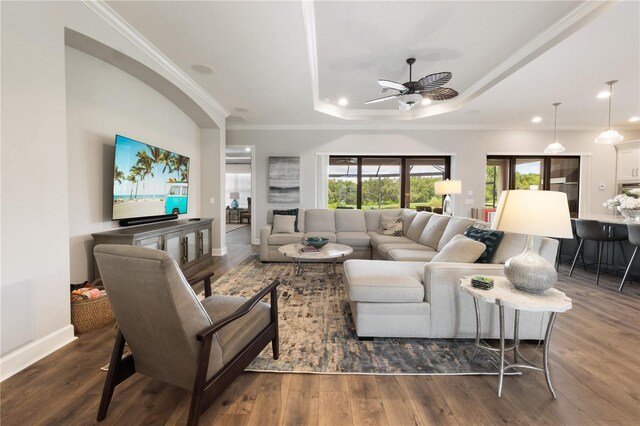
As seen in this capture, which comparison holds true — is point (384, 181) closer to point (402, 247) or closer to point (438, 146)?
point (438, 146)

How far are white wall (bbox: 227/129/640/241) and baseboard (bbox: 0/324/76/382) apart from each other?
439 centimetres

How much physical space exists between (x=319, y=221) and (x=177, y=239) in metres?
2.42

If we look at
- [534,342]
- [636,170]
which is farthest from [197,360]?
[636,170]

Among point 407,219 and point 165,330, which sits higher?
point 407,219

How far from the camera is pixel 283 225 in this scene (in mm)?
4797

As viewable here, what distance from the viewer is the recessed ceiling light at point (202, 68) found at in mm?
3475

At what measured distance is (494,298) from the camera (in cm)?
154

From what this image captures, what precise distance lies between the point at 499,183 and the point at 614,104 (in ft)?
7.44

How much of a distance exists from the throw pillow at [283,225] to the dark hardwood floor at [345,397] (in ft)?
9.87

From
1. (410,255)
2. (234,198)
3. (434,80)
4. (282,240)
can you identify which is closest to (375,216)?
(282,240)

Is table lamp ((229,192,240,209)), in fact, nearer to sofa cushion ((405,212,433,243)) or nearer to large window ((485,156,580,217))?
sofa cushion ((405,212,433,243))

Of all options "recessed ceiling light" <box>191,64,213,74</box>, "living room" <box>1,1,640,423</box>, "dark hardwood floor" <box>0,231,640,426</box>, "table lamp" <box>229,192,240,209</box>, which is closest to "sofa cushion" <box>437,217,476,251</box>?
"dark hardwood floor" <box>0,231,640,426</box>

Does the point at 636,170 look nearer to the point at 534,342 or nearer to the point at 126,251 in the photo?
the point at 534,342

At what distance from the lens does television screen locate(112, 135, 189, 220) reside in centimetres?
304
